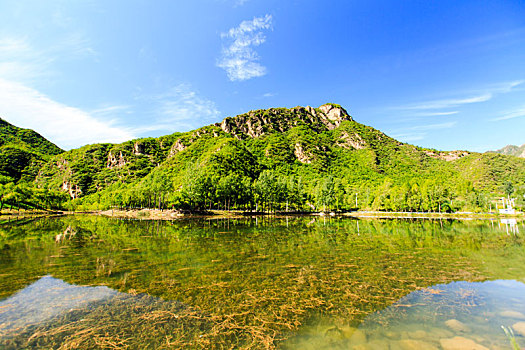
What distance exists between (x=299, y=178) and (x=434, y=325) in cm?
9318

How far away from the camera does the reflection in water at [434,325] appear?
602cm

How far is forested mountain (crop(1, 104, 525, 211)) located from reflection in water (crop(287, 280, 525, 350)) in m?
76.3

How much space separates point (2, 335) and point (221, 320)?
6141 millimetres

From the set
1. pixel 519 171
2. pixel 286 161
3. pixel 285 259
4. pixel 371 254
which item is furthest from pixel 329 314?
pixel 519 171

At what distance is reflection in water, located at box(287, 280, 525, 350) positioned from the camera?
19.7 feet

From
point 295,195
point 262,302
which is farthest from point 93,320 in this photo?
point 295,195

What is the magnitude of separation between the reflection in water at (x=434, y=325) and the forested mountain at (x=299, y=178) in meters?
76.3

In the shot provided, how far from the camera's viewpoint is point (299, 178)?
3920 inches

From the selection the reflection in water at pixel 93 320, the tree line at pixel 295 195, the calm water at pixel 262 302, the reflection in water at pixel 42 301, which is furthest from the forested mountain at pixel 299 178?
the reflection in water at pixel 93 320

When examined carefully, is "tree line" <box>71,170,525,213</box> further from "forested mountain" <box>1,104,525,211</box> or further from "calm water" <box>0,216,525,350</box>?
"calm water" <box>0,216,525,350</box>

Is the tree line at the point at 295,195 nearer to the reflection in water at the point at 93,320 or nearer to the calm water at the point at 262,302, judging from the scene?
the calm water at the point at 262,302

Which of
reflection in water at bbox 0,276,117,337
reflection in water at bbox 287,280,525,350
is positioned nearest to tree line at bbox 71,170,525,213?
reflection in water at bbox 0,276,117,337

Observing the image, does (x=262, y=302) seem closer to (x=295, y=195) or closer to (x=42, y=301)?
(x=42, y=301)

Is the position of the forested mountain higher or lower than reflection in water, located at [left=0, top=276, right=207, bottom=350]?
higher
